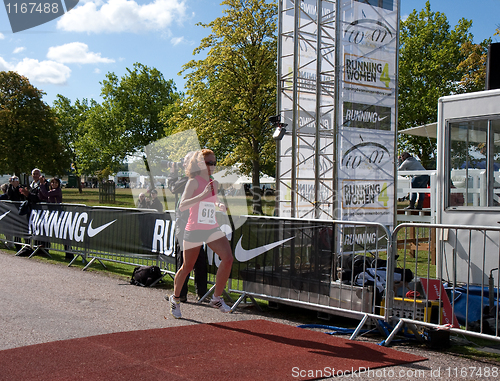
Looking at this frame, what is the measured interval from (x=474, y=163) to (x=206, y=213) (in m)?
4.27

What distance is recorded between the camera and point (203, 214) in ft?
20.6

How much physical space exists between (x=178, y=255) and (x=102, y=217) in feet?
9.98

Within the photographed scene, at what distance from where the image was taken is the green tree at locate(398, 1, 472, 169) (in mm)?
35875

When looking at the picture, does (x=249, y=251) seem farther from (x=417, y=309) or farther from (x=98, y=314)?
(x=417, y=309)

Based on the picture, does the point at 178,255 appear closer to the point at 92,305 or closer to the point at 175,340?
the point at 92,305

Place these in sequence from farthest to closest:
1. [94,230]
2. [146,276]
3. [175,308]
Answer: [94,230] → [146,276] → [175,308]

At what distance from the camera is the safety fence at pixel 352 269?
18.4 ft

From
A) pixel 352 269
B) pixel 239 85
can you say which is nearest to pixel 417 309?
pixel 352 269

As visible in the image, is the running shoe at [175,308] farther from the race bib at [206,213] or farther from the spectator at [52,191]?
the spectator at [52,191]

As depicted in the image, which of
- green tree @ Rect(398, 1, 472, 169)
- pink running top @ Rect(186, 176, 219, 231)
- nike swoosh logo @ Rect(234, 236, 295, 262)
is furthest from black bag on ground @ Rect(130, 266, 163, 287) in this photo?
green tree @ Rect(398, 1, 472, 169)

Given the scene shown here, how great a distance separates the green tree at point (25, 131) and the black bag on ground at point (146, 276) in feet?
158

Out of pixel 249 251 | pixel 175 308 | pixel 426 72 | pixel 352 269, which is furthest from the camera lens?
pixel 426 72

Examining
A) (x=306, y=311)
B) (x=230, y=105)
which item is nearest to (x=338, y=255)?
(x=306, y=311)

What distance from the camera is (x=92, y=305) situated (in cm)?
711
